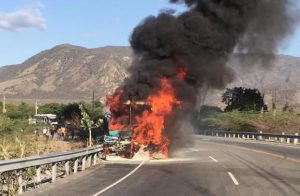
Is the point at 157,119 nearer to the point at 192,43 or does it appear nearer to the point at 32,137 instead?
the point at 192,43

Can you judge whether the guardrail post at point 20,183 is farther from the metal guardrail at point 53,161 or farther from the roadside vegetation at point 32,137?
the roadside vegetation at point 32,137

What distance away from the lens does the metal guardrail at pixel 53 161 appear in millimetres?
14177

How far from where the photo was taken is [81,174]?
19484 millimetres

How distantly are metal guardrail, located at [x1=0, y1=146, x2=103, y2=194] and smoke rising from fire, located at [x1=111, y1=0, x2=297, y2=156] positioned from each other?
5006mm

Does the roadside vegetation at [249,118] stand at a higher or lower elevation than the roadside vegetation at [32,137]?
higher

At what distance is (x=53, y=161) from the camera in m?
17.2

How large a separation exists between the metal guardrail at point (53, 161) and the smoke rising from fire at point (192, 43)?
5006 mm

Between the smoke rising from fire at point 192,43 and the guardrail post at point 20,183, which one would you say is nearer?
the guardrail post at point 20,183

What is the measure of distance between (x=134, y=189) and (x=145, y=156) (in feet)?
41.1

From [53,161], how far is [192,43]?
1434 centimetres

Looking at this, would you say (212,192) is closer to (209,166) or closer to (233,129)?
(209,166)

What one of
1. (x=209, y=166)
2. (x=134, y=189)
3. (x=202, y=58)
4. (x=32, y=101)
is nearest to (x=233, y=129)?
(x=202, y=58)

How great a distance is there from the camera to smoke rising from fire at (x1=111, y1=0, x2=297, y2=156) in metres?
28.5

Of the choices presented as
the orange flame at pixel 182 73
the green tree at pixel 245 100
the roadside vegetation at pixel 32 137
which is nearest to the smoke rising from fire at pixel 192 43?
the orange flame at pixel 182 73
